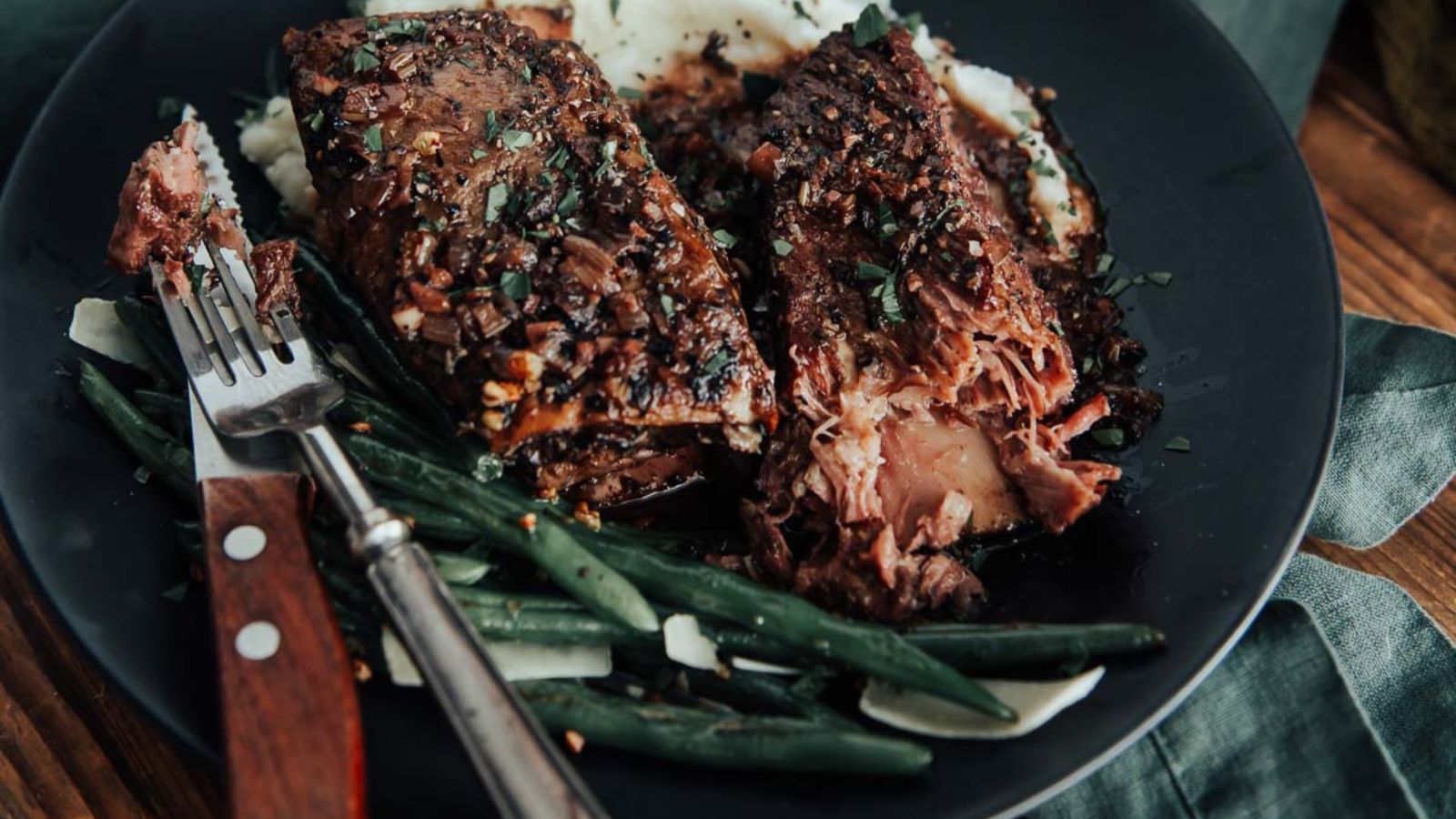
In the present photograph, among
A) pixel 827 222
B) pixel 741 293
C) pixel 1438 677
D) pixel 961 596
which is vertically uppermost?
pixel 827 222

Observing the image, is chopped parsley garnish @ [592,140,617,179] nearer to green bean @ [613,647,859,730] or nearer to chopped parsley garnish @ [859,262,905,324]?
chopped parsley garnish @ [859,262,905,324]

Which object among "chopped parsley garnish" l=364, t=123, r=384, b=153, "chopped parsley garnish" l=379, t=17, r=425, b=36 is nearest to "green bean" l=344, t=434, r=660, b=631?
"chopped parsley garnish" l=364, t=123, r=384, b=153

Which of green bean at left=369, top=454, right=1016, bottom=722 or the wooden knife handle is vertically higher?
the wooden knife handle

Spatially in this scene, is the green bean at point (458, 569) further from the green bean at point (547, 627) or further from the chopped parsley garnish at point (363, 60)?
the chopped parsley garnish at point (363, 60)

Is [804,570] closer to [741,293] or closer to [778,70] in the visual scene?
[741,293]

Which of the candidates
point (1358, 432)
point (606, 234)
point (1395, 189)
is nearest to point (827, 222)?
point (606, 234)

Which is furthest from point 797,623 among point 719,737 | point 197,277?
point 197,277
